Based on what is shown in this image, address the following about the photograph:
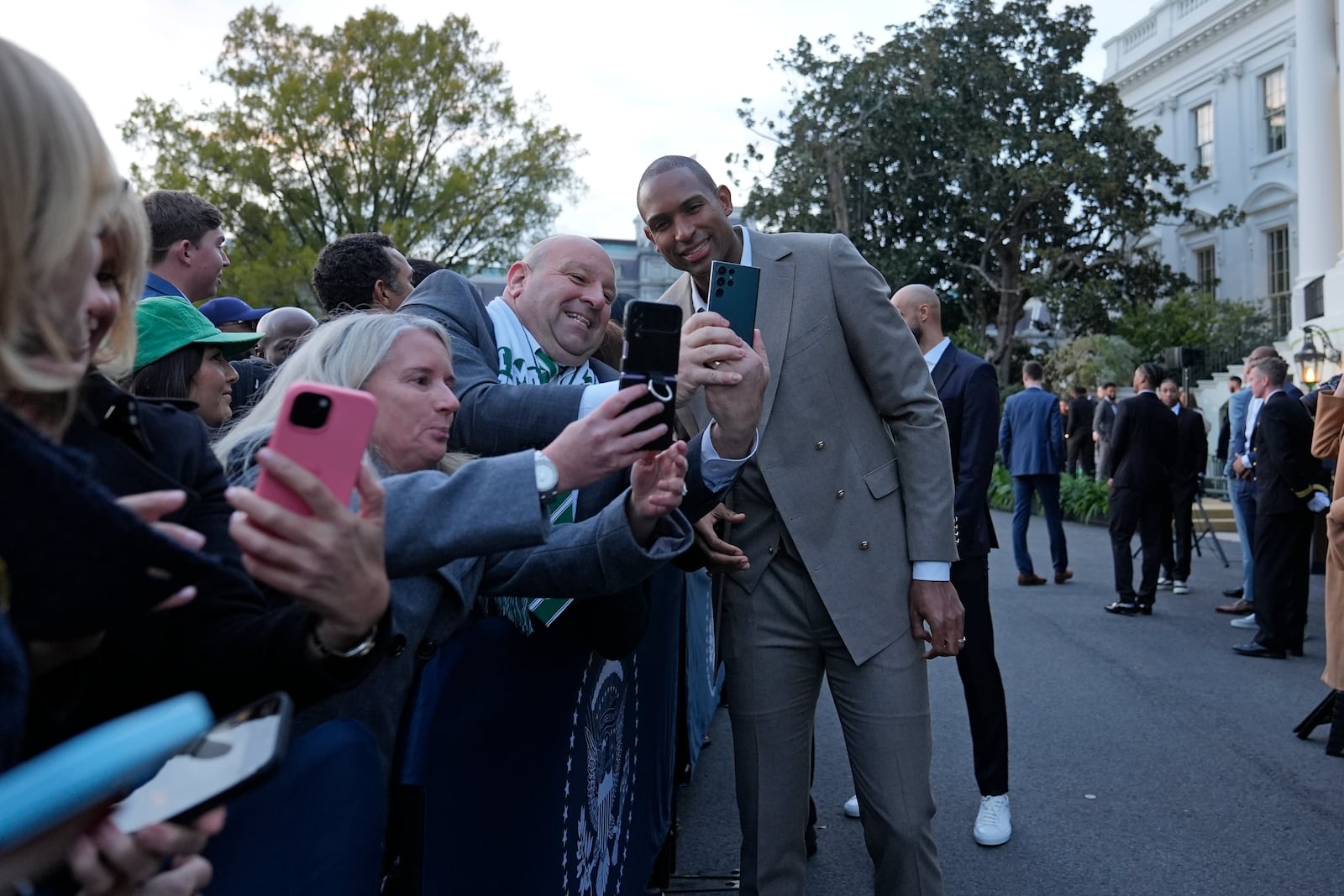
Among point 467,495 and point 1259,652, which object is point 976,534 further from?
point 1259,652

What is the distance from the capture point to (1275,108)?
3084 cm

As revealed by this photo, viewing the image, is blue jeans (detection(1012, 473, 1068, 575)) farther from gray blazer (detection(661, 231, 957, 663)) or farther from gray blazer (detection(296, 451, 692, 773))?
gray blazer (detection(296, 451, 692, 773))

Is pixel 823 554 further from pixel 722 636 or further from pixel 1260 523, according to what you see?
pixel 1260 523

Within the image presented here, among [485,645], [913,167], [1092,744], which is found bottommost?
[1092,744]

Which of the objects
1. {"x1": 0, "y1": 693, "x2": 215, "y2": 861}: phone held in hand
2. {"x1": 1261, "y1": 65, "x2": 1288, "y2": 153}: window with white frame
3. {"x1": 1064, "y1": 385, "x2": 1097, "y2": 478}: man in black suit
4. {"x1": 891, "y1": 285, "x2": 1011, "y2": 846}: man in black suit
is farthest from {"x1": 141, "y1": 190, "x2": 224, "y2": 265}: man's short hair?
{"x1": 1261, "y1": 65, "x2": 1288, "y2": 153}: window with white frame

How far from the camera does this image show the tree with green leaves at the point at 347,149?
22.6 metres

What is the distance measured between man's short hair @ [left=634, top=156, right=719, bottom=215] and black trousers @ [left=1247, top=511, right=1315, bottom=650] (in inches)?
240

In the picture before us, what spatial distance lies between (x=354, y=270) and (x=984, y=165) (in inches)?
1077

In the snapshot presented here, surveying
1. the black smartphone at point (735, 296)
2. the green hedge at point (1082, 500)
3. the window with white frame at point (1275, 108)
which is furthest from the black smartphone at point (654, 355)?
the window with white frame at point (1275, 108)

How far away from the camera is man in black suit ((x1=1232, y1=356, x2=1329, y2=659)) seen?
726 cm

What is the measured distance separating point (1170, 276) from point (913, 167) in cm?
805

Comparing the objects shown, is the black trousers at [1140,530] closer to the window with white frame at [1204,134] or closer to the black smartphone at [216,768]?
the black smartphone at [216,768]

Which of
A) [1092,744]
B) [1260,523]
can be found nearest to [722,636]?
[1092,744]

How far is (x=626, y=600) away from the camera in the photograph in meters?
2.34
